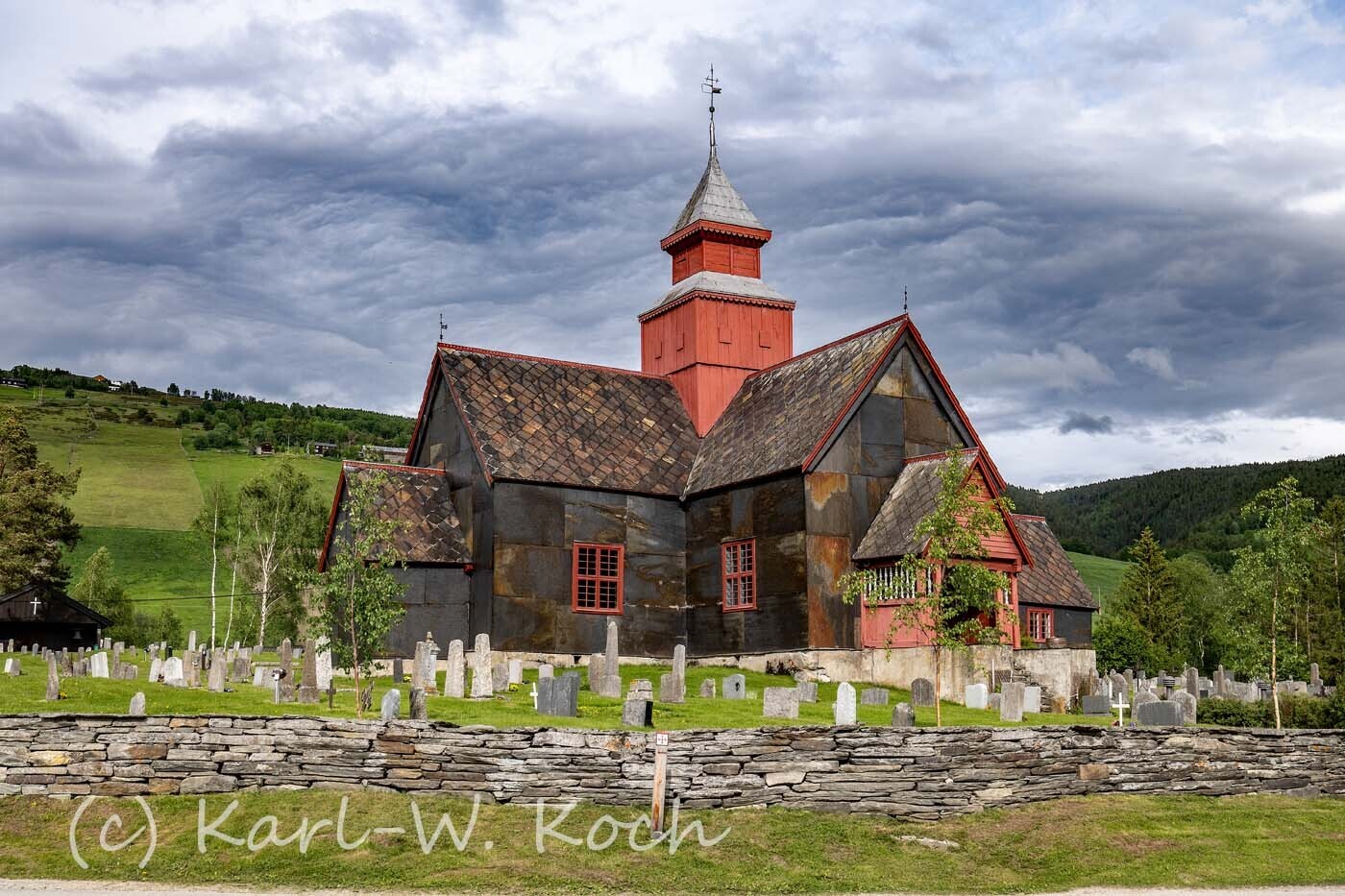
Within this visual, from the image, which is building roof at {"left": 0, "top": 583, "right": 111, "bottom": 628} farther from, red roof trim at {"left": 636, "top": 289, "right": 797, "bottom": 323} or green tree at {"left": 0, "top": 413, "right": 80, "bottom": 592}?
red roof trim at {"left": 636, "top": 289, "right": 797, "bottom": 323}

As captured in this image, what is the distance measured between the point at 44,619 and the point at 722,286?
3859 cm

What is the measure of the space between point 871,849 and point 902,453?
68.3 ft

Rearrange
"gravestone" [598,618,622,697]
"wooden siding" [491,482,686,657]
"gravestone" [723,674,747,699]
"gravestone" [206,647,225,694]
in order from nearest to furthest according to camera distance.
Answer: "gravestone" [598,618,622,697]
"gravestone" [206,647,225,694]
"gravestone" [723,674,747,699]
"wooden siding" [491,482,686,657]

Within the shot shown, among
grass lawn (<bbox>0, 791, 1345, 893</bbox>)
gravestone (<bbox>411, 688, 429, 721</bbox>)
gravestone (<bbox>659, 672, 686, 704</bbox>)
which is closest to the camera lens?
grass lawn (<bbox>0, 791, 1345, 893</bbox>)

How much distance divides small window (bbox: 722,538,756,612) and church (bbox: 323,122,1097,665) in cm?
8

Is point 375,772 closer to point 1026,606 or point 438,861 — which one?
point 438,861

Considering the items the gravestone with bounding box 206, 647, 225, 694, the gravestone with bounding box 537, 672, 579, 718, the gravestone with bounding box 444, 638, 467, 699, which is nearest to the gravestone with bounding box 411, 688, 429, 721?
the gravestone with bounding box 537, 672, 579, 718

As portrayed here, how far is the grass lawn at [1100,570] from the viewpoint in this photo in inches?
5438

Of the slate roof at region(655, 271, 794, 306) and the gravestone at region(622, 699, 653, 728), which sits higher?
the slate roof at region(655, 271, 794, 306)

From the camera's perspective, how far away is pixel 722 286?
159 ft

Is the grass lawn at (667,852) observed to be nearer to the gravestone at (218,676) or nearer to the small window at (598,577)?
the gravestone at (218,676)

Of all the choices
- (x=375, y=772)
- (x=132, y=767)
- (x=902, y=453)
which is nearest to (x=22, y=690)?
(x=132, y=767)

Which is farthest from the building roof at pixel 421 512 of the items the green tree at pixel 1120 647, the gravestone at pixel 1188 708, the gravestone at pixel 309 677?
the green tree at pixel 1120 647

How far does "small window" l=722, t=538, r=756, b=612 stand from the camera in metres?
39.6
